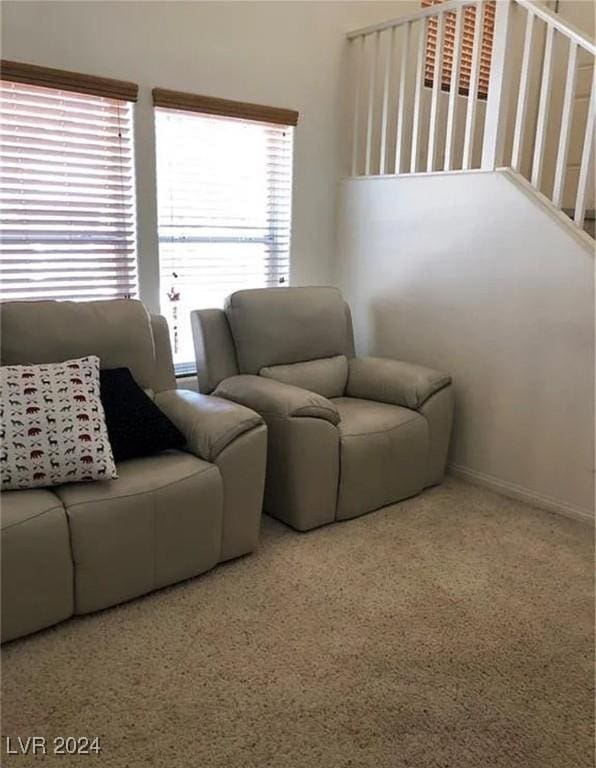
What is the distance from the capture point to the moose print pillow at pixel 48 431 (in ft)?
6.51

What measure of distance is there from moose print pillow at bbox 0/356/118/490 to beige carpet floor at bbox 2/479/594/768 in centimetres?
50

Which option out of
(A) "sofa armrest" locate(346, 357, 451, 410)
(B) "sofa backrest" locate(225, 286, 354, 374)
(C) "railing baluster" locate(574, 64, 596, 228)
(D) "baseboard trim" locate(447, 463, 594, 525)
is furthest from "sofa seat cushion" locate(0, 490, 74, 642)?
(C) "railing baluster" locate(574, 64, 596, 228)

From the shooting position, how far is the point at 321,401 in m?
2.67

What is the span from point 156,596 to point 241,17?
2733 millimetres

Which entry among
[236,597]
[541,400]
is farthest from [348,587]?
[541,400]

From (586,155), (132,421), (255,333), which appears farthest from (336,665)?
(586,155)

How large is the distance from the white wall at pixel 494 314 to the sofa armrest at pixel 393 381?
24cm

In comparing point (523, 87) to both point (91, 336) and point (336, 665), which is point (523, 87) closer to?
point (91, 336)

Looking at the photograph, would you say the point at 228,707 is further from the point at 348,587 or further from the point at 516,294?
the point at 516,294

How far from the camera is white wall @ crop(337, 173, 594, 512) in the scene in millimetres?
2809

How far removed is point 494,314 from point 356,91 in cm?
158

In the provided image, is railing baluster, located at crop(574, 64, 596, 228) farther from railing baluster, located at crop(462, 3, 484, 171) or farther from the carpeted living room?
railing baluster, located at crop(462, 3, 484, 171)

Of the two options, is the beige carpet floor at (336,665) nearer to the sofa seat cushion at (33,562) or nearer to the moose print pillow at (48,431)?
the sofa seat cushion at (33,562)

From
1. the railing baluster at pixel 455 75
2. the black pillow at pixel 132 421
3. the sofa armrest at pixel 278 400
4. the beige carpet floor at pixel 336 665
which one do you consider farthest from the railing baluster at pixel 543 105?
the black pillow at pixel 132 421
